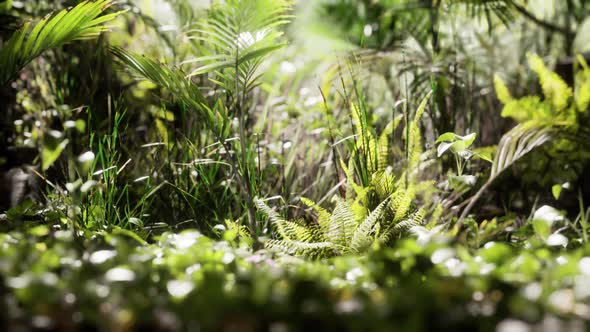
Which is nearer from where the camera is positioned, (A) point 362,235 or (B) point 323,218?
(A) point 362,235

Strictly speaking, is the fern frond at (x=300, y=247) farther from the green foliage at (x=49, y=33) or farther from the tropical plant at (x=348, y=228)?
the green foliage at (x=49, y=33)

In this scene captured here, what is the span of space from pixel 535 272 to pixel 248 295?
0.67 meters

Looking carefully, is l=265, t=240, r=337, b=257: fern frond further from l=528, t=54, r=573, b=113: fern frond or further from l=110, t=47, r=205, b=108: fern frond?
l=528, t=54, r=573, b=113: fern frond

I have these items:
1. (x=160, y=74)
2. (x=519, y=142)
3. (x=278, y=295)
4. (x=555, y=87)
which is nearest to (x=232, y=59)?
(x=160, y=74)

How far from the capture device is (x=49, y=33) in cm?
245

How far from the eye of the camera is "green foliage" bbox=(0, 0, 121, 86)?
2398 millimetres

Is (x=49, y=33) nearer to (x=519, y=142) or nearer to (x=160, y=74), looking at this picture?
(x=160, y=74)

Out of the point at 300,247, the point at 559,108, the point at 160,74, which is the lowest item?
the point at 300,247

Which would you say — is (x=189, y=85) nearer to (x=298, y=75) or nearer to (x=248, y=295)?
(x=248, y=295)

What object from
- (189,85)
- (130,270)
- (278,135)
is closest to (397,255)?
(130,270)

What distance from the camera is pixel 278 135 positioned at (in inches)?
151

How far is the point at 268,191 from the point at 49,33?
1295 millimetres

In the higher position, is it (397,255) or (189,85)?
(189,85)

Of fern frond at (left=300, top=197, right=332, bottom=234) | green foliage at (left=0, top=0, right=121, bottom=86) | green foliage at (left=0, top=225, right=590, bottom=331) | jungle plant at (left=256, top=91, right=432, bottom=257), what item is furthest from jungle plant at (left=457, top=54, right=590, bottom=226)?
green foliage at (left=0, top=0, right=121, bottom=86)
